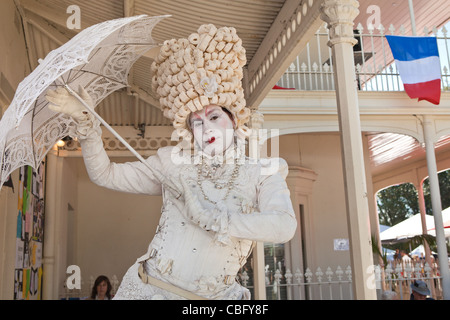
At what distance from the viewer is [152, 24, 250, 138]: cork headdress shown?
196 cm

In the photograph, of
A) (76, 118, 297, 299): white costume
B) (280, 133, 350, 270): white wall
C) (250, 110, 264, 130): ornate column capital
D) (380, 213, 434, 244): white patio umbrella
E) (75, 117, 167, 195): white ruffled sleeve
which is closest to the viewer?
(76, 118, 297, 299): white costume

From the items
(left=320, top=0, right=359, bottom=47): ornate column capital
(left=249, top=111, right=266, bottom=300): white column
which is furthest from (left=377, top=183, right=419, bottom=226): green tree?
(left=320, top=0, right=359, bottom=47): ornate column capital

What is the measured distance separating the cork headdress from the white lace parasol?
0.19 metres

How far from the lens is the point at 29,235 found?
6.31 m

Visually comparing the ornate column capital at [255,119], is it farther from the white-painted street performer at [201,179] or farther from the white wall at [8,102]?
the white-painted street performer at [201,179]

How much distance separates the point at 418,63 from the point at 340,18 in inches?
151

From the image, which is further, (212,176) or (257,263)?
(257,263)

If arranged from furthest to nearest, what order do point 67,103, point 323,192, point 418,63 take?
point 323,192 < point 418,63 < point 67,103

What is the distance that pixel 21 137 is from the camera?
2.06 m

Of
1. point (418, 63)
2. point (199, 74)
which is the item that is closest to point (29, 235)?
point (199, 74)

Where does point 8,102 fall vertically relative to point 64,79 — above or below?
above

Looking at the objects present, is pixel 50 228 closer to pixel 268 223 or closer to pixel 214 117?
pixel 214 117

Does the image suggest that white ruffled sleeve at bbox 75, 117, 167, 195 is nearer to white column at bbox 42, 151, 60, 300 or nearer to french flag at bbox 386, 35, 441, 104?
french flag at bbox 386, 35, 441, 104

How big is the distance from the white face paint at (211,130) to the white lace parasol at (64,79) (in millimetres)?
422
